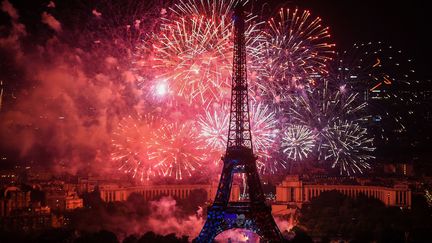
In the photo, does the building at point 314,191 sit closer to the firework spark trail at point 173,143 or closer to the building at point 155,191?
the building at point 155,191

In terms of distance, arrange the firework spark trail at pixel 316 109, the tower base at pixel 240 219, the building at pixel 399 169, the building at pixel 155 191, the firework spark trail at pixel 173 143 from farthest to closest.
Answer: the building at pixel 399 169
the building at pixel 155 191
the firework spark trail at pixel 316 109
the firework spark trail at pixel 173 143
the tower base at pixel 240 219

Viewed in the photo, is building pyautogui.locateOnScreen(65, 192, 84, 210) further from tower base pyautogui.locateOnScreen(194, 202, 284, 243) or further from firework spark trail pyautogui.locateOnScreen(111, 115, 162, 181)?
tower base pyautogui.locateOnScreen(194, 202, 284, 243)

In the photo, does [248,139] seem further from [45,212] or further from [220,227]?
[45,212]

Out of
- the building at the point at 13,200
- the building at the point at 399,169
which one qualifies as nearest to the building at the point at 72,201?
the building at the point at 13,200

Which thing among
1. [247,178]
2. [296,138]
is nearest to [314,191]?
[296,138]

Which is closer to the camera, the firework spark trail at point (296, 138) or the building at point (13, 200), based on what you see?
the building at point (13, 200)

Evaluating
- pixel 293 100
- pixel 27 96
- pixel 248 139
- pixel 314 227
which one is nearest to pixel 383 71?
pixel 293 100

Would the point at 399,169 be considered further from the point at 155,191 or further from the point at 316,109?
the point at 155,191
